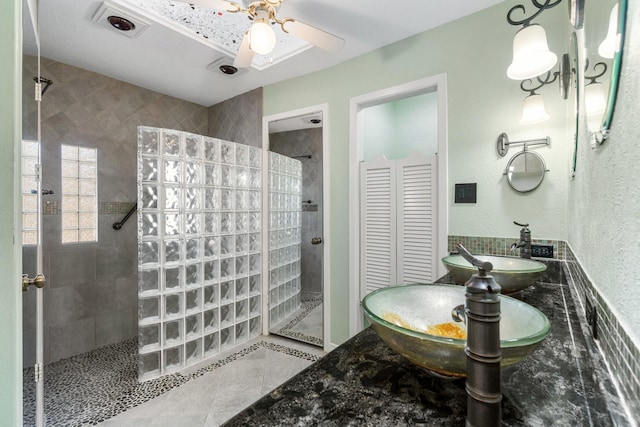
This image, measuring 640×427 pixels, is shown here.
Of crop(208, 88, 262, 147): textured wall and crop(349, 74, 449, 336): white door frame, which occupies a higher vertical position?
crop(208, 88, 262, 147): textured wall

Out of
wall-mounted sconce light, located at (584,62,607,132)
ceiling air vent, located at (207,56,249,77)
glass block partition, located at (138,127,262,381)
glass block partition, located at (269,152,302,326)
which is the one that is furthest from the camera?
glass block partition, located at (269,152,302,326)

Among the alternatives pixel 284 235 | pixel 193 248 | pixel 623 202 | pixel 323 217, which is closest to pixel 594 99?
pixel 623 202

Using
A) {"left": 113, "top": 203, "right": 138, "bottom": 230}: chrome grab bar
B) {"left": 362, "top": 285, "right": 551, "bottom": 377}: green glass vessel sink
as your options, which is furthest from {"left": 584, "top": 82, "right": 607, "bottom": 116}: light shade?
{"left": 113, "top": 203, "right": 138, "bottom": 230}: chrome grab bar

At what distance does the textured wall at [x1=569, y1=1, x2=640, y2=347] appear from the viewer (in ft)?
1.41

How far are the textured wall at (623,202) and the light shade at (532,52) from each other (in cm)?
70

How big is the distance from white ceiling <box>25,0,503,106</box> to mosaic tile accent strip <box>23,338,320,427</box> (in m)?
1.99

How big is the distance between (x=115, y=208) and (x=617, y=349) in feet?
10.7

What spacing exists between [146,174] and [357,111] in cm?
168

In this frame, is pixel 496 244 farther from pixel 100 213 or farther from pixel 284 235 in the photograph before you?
pixel 100 213

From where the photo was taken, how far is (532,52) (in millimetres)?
1136

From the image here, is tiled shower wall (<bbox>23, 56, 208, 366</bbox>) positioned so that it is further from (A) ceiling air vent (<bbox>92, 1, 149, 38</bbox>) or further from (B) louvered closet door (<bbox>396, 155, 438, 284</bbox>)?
(B) louvered closet door (<bbox>396, 155, 438, 284</bbox>)

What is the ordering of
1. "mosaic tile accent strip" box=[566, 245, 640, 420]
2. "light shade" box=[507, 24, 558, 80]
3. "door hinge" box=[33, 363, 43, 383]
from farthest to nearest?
"door hinge" box=[33, 363, 43, 383] < "light shade" box=[507, 24, 558, 80] < "mosaic tile accent strip" box=[566, 245, 640, 420]

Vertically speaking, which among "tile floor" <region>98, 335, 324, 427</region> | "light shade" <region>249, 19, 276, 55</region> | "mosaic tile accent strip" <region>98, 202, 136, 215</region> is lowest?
"tile floor" <region>98, 335, 324, 427</region>

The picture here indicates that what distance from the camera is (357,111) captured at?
7.56ft
